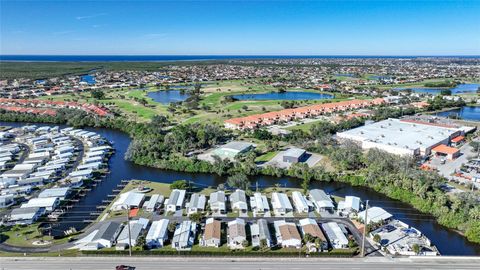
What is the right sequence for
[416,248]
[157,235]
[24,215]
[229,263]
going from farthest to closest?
1. [24,215]
2. [157,235]
3. [416,248]
4. [229,263]

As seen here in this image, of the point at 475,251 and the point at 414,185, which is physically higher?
the point at 414,185

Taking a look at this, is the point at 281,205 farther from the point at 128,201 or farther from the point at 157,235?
the point at 128,201

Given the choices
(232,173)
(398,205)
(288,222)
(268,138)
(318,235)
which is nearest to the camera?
(318,235)

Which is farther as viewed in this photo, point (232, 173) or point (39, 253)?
point (232, 173)

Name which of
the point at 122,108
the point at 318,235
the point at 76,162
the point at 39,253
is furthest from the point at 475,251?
the point at 122,108

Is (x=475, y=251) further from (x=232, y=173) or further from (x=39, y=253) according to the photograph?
(x=39, y=253)

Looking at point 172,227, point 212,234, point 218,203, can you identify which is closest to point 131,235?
point 172,227

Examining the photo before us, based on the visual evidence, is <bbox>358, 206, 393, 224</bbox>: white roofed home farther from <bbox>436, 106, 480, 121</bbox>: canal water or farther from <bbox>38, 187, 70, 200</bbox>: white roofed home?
<bbox>436, 106, 480, 121</bbox>: canal water
